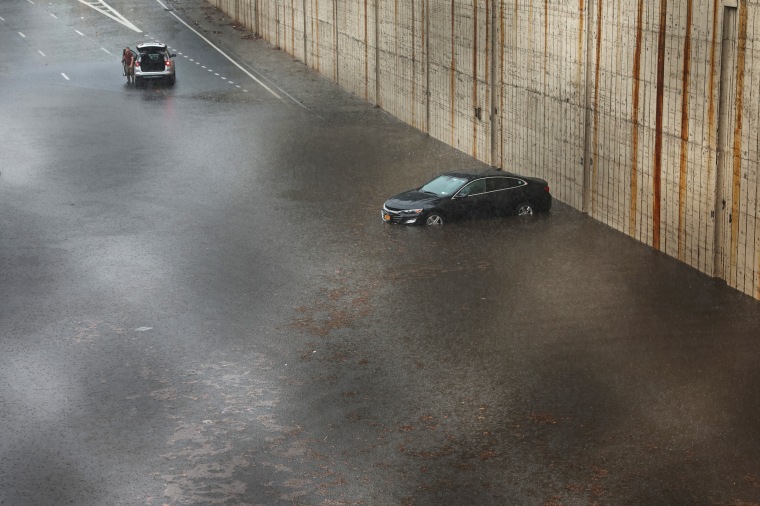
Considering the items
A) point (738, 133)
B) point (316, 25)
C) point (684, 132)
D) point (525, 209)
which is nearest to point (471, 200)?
point (525, 209)

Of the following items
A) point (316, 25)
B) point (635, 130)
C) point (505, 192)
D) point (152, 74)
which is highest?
point (316, 25)

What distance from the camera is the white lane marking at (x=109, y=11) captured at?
212ft

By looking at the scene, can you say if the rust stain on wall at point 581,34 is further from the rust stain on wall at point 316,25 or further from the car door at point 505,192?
the rust stain on wall at point 316,25

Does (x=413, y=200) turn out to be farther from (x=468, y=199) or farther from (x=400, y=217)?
(x=468, y=199)

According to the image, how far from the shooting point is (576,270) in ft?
77.6

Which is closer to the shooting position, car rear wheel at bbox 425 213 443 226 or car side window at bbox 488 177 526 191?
car rear wheel at bbox 425 213 443 226

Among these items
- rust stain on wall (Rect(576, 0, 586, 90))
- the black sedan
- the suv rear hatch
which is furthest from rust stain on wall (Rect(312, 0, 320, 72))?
rust stain on wall (Rect(576, 0, 586, 90))

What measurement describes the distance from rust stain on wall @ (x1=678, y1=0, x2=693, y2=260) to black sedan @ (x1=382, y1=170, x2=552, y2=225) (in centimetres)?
480

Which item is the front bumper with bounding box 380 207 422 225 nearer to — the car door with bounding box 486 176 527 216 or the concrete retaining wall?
the car door with bounding box 486 176 527 216

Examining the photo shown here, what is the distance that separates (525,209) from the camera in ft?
93.2

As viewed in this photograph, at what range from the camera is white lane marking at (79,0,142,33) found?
64.8m

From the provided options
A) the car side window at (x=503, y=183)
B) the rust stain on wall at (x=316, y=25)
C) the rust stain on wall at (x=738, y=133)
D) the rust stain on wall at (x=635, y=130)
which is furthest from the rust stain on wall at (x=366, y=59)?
the rust stain on wall at (x=738, y=133)

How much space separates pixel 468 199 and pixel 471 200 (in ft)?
0.26

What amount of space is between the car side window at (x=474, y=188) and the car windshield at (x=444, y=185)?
0.17 metres
